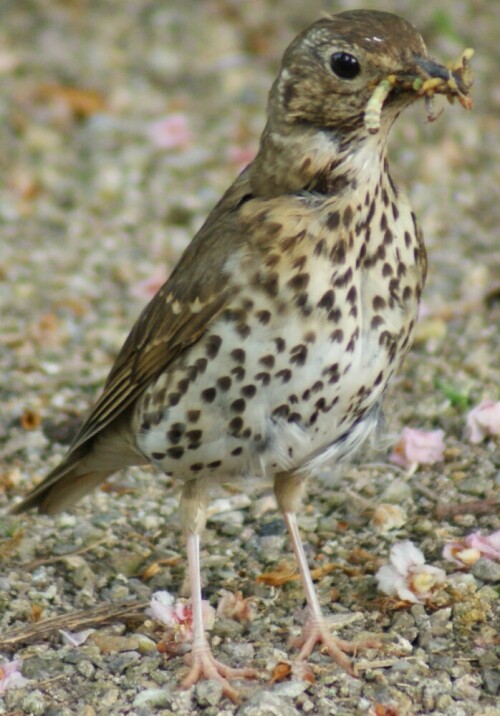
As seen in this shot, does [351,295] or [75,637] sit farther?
[75,637]

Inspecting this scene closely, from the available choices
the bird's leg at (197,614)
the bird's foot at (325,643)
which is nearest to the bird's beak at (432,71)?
the bird's leg at (197,614)

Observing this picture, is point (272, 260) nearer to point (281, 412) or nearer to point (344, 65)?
point (281, 412)

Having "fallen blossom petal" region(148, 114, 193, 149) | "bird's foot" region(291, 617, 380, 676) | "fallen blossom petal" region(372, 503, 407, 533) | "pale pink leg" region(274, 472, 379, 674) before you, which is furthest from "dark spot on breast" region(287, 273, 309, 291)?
"fallen blossom petal" region(148, 114, 193, 149)

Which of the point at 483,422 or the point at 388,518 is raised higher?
the point at 483,422

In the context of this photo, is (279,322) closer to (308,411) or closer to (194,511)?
(308,411)

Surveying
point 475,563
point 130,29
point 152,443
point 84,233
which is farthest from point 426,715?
point 130,29

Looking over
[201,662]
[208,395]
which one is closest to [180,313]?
[208,395]

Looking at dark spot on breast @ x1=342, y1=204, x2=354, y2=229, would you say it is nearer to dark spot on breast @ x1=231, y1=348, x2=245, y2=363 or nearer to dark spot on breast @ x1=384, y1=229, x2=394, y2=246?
dark spot on breast @ x1=384, y1=229, x2=394, y2=246
